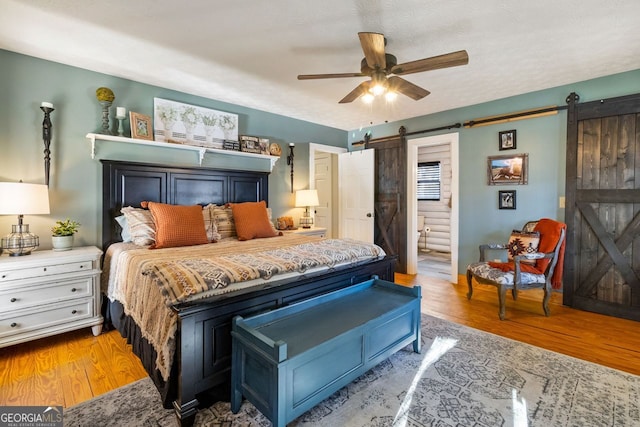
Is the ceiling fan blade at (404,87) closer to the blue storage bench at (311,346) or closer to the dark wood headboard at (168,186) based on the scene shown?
the blue storage bench at (311,346)

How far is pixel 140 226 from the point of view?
9.42ft

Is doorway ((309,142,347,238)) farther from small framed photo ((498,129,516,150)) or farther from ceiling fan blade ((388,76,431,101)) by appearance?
ceiling fan blade ((388,76,431,101))

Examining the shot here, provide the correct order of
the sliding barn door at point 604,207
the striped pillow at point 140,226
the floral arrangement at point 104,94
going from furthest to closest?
the sliding barn door at point 604,207 → the floral arrangement at point 104,94 → the striped pillow at point 140,226

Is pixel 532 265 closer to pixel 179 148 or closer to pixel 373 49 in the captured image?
pixel 373 49

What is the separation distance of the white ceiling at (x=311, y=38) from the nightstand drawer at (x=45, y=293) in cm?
207

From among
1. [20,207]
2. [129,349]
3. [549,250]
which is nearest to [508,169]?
[549,250]

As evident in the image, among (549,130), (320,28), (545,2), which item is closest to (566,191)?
(549,130)

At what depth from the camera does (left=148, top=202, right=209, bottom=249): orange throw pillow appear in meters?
2.77

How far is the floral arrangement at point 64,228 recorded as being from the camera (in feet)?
8.99

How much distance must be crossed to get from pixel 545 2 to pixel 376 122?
10.6ft

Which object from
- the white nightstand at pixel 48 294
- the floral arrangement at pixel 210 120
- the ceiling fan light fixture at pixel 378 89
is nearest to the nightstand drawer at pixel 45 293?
the white nightstand at pixel 48 294

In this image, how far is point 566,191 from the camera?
346cm

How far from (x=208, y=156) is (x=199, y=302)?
272 centimetres

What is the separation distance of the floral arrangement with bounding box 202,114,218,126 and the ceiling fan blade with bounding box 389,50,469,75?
2554 millimetres
